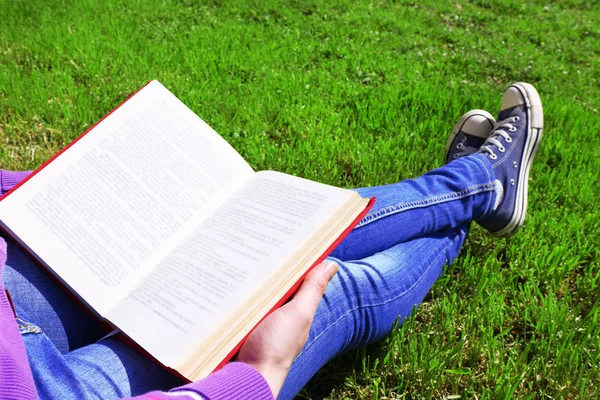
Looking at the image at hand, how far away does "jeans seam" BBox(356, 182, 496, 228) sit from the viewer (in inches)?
69.0

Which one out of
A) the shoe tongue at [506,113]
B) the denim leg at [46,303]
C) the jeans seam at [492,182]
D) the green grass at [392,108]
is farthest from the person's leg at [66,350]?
the shoe tongue at [506,113]

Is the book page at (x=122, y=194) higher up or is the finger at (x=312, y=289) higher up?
the book page at (x=122, y=194)

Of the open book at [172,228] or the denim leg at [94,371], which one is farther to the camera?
the open book at [172,228]

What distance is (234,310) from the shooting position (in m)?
1.15

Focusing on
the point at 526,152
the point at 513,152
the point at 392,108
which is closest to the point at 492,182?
the point at 513,152

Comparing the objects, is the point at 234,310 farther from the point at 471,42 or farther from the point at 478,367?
the point at 471,42

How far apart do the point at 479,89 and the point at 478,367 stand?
7.98ft

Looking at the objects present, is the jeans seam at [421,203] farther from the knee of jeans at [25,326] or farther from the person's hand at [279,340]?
the knee of jeans at [25,326]

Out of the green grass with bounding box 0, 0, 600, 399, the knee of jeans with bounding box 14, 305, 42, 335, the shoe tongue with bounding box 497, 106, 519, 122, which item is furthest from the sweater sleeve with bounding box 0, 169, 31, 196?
the shoe tongue with bounding box 497, 106, 519, 122

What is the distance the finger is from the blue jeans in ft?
0.41

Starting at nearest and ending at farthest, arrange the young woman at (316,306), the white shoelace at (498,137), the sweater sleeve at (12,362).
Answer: the sweater sleeve at (12,362)
the young woman at (316,306)
the white shoelace at (498,137)

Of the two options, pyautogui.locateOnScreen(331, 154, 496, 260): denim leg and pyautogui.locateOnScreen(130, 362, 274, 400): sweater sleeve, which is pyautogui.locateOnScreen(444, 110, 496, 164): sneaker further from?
pyautogui.locateOnScreen(130, 362, 274, 400): sweater sleeve

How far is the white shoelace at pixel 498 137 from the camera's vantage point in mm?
2285

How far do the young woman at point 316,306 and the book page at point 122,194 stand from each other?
0.10 meters
